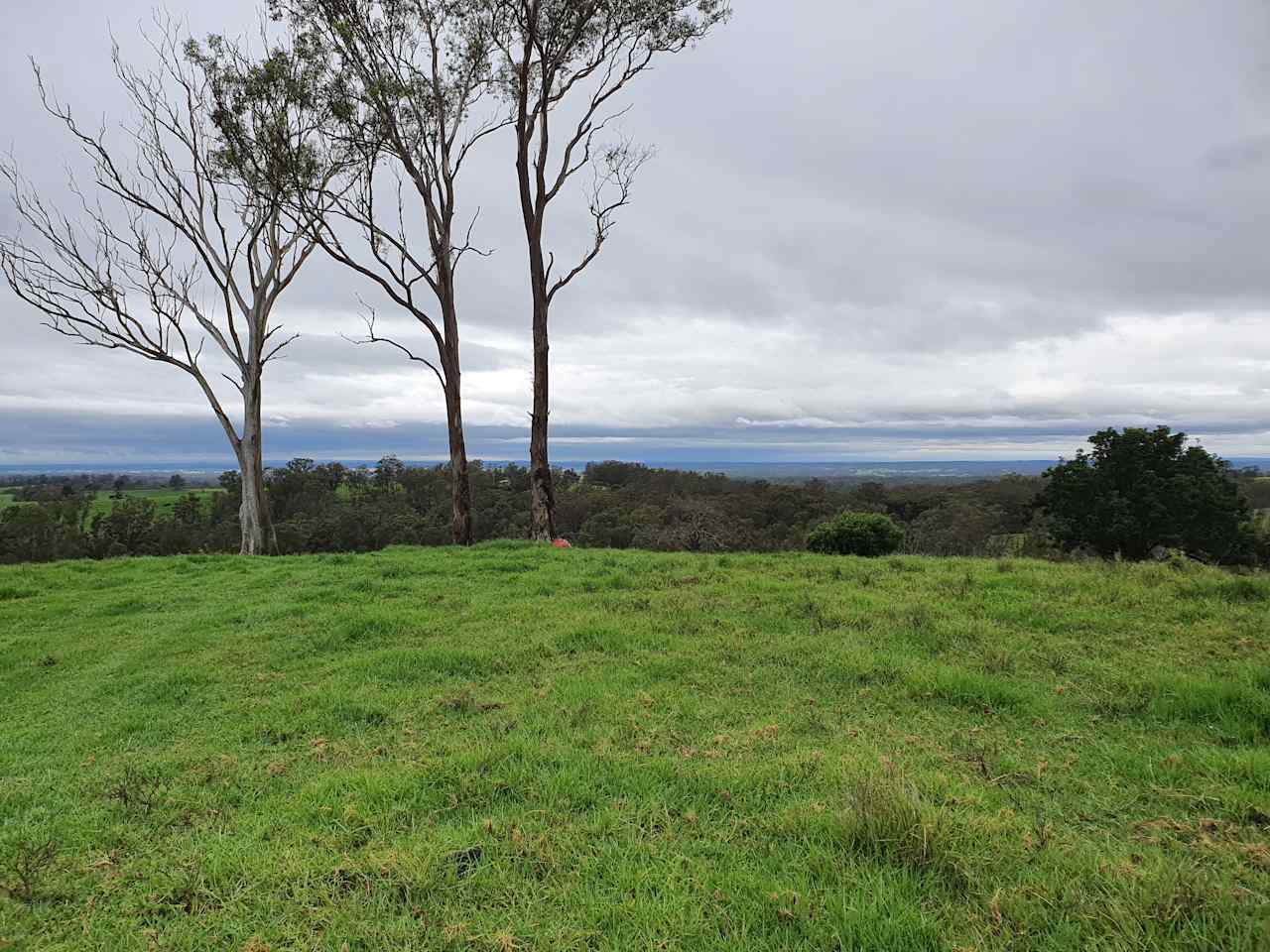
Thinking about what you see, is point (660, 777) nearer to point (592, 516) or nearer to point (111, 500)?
point (592, 516)

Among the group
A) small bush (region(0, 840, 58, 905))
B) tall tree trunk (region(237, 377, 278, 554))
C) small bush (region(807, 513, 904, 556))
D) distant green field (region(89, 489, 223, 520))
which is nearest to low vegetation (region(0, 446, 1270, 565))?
small bush (region(807, 513, 904, 556))

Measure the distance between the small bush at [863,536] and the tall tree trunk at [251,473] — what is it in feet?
48.5

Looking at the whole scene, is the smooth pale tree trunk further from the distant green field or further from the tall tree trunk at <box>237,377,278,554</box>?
the distant green field

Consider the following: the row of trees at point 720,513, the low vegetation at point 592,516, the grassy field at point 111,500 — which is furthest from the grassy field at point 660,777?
the grassy field at point 111,500

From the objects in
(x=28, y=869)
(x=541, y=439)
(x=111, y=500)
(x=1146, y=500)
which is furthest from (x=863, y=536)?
(x=111, y=500)

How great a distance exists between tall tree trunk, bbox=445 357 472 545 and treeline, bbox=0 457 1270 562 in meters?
4.38

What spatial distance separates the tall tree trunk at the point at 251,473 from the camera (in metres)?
16.6

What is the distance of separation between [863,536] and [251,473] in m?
15.8

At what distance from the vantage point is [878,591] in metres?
8.03

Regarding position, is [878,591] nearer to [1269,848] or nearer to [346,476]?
[1269,848]

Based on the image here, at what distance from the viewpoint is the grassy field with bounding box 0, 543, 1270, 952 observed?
233cm

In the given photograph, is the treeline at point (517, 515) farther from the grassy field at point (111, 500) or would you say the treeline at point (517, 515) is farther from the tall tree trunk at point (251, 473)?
the tall tree trunk at point (251, 473)

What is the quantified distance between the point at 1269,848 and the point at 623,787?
2.82m

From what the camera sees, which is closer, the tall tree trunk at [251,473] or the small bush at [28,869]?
the small bush at [28,869]
